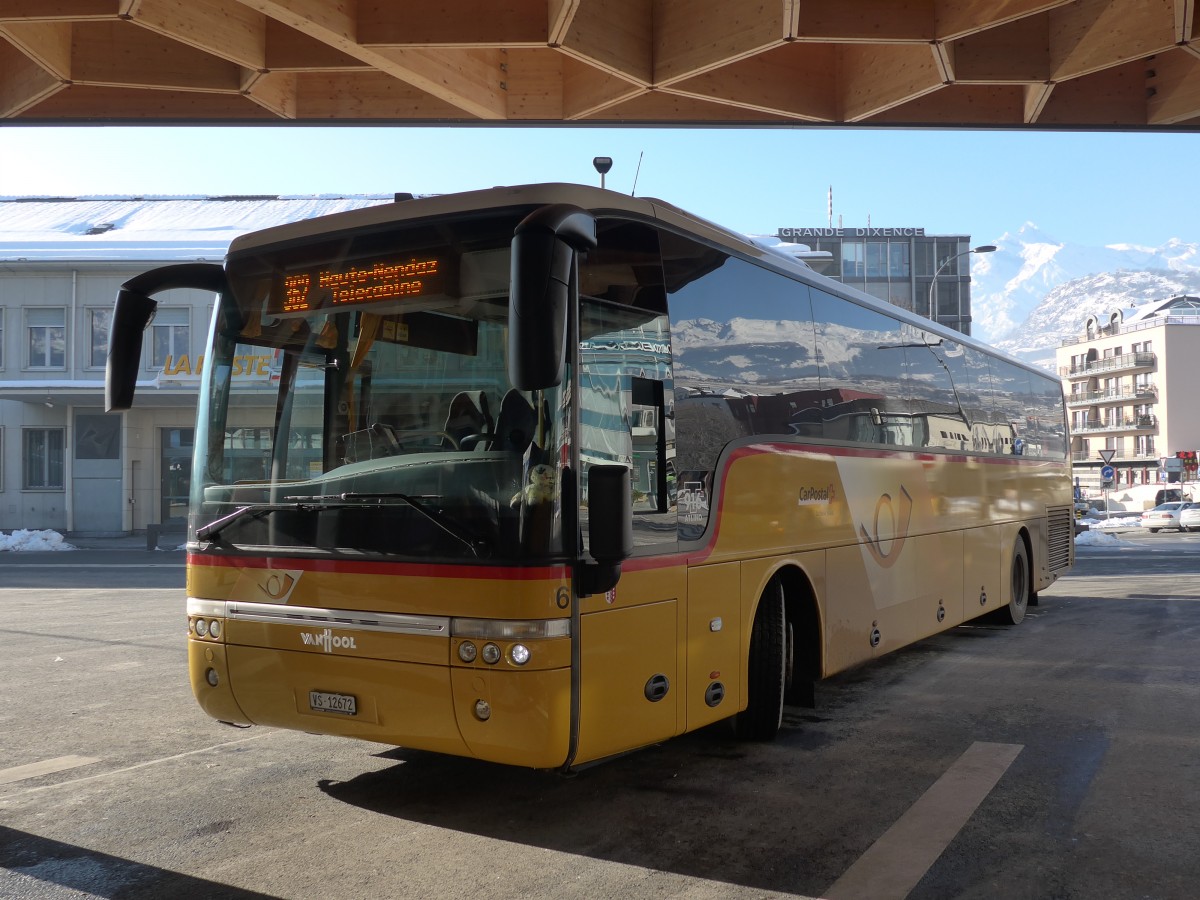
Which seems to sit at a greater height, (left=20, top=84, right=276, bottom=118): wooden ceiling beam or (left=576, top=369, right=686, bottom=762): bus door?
(left=20, top=84, right=276, bottom=118): wooden ceiling beam

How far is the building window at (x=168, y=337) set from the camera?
3800 centimetres

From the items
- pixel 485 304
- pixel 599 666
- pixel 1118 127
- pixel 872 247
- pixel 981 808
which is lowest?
pixel 981 808

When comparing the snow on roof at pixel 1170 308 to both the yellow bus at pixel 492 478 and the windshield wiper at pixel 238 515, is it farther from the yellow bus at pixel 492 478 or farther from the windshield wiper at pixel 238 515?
the windshield wiper at pixel 238 515

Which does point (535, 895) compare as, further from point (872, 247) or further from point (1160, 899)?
point (872, 247)

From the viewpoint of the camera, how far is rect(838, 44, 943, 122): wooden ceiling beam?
365 inches

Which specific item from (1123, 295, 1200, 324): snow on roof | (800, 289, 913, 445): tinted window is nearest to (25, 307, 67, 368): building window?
(800, 289, 913, 445): tinted window

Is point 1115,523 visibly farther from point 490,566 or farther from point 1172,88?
point 490,566

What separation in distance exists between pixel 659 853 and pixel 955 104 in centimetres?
798

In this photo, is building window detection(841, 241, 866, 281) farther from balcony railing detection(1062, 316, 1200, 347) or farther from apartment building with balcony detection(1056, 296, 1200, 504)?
balcony railing detection(1062, 316, 1200, 347)

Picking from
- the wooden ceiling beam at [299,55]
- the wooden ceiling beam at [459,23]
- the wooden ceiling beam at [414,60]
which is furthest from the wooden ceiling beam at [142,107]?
the wooden ceiling beam at [459,23]

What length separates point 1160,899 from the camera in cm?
461

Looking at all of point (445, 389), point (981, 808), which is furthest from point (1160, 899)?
point (445, 389)

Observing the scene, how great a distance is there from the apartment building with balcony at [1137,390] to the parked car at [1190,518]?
45775 mm

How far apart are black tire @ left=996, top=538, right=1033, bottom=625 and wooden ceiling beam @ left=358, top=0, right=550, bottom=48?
354 inches
